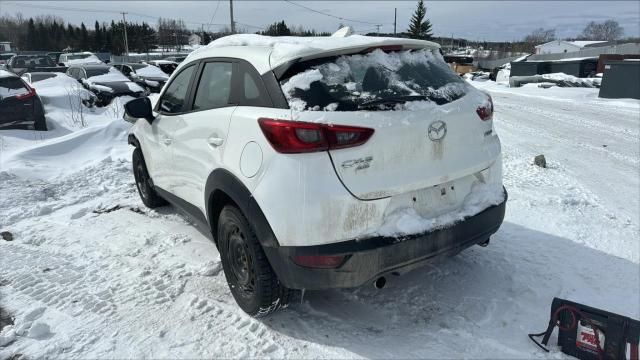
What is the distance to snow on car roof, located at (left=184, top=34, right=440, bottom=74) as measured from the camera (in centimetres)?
277

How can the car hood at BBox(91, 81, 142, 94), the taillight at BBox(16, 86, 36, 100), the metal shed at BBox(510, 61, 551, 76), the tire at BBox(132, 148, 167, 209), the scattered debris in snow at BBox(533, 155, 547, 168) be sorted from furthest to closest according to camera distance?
the metal shed at BBox(510, 61, 551, 76) < the car hood at BBox(91, 81, 142, 94) < the taillight at BBox(16, 86, 36, 100) < the scattered debris in snow at BBox(533, 155, 547, 168) < the tire at BBox(132, 148, 167, 209)

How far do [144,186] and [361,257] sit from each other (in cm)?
361

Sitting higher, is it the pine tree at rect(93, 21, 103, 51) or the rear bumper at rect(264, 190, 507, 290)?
the pine tree at rect(93, 21, 103, 51)

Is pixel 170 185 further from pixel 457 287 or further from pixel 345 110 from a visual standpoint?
pixel 457 287

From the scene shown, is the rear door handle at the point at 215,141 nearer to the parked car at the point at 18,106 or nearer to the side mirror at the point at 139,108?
the side mirror at the point at 139,108

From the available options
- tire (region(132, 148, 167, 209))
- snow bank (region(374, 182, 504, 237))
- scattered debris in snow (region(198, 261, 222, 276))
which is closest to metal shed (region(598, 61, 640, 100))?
snow bank (region(374, 182, 504, 237))

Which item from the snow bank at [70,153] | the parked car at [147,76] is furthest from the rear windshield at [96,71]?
the snow bank at [70,153]

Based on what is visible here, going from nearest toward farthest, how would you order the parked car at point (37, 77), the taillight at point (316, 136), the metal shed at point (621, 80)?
1. the taillight at point (316, 136)
2. the parked car at point (37, 77)
3. the metal shed at point (621, 80)

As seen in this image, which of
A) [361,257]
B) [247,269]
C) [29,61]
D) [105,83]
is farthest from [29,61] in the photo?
[361,257]

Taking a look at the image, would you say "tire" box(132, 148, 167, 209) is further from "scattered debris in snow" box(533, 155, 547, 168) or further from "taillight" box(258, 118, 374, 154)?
"scattered debris in snow" box(533, 155, 547, 168)

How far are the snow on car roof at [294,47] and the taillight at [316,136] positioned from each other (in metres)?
0.50

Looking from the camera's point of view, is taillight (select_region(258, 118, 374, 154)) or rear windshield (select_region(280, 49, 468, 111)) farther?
rear windshield (select_region(280, 49, 468, 111))

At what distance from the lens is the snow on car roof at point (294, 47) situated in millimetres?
2766

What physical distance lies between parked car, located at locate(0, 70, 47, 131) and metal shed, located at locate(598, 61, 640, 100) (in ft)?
59.7
